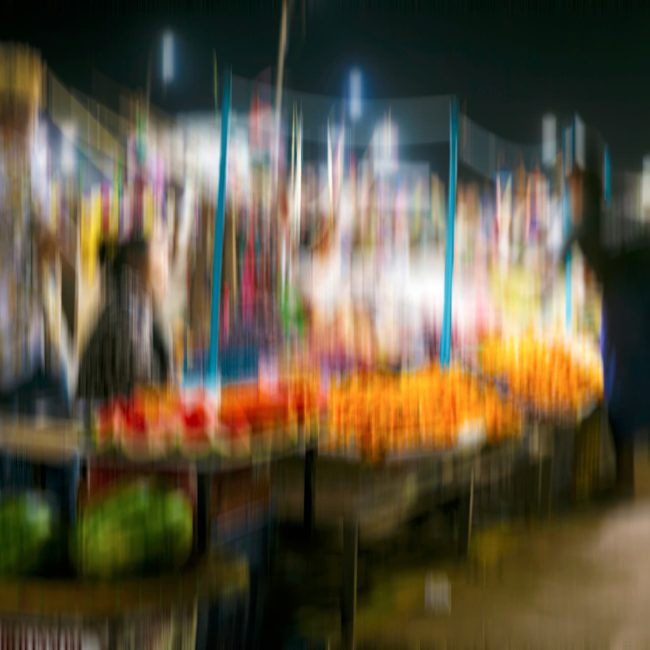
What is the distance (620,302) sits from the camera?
3.56m

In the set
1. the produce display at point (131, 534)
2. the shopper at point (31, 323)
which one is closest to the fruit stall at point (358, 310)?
the shopper at point (31, 323)

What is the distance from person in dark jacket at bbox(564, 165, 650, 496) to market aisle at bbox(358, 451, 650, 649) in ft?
0.76

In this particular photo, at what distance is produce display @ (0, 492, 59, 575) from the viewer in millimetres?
1771

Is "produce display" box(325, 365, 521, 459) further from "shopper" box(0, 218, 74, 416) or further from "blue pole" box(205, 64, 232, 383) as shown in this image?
"shopper" box(0, 218, 74, 416)

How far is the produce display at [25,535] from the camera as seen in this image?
177 centimetres

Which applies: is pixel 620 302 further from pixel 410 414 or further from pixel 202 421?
pixel 202 421

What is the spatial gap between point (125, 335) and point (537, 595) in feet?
5.54

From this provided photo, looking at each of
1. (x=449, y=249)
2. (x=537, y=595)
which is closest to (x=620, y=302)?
(x=449, y=249)

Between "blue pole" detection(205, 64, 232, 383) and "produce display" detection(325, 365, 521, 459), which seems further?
"blue pole" detection(205, 64, 232, 383)

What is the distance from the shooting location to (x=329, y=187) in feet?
11.1

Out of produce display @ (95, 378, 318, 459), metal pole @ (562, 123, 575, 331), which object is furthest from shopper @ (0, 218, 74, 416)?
metal pole @ (562, 123, 575, 331)

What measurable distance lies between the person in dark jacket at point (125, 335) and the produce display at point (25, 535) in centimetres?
96

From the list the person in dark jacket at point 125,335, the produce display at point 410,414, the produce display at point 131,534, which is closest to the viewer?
the produce display at point 131,534

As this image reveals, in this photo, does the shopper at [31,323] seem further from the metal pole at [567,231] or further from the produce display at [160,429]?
the metal pole at [567,231]
